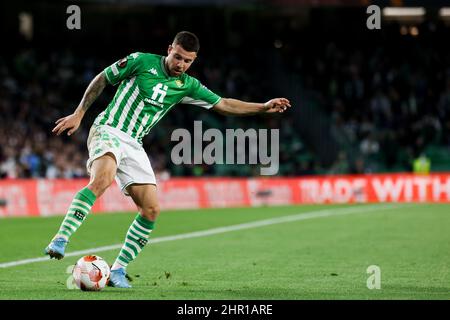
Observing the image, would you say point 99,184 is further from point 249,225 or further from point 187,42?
point 249,225

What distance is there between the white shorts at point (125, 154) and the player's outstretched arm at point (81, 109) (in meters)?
0.28

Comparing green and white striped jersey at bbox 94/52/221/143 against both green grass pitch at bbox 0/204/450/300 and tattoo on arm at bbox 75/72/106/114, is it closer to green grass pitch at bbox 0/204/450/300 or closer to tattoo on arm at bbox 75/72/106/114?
tattoo on arm at bbox 75/72/106/114

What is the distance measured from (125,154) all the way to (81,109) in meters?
0.62

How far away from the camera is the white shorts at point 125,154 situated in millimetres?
9281

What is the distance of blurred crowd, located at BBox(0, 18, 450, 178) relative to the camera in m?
29.2

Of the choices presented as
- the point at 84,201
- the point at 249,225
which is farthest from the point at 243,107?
the point at 249,225

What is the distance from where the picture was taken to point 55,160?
25.7 metres

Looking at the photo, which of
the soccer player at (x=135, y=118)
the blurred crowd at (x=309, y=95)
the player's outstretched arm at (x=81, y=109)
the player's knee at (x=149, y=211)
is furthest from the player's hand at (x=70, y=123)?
the blurred crowd at (x=309, y=95)

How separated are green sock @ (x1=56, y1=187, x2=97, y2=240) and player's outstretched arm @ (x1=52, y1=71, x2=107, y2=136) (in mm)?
623

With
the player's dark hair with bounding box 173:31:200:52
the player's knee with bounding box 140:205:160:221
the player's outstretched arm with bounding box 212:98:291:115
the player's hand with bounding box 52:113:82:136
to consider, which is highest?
the player's dark hair with bounding box 173:31:200:52

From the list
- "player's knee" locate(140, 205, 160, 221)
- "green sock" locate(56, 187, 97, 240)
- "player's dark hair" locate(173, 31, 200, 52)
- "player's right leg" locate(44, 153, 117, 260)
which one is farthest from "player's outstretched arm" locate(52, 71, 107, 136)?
"player's knee" locate(140, 205, 160, 221)
